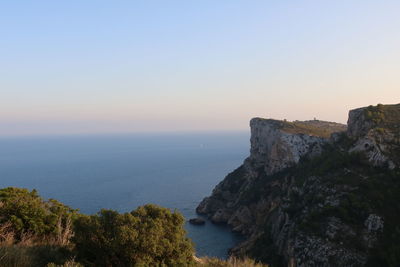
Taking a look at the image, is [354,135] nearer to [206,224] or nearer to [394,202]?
[394,202]

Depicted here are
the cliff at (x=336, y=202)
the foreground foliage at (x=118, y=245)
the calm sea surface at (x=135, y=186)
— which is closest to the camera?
the foreground foliage at (x=118, y=245)

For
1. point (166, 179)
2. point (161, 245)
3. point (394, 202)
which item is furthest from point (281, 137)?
point (161, 245)

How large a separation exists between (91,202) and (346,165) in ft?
195

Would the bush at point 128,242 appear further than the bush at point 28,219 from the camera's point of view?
No

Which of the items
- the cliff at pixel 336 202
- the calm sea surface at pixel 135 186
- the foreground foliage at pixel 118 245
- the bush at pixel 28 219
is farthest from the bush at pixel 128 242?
the calm sea surface at pixel 135 186

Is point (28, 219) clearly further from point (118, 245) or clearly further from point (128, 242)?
point (128, 242)

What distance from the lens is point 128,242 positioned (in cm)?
897

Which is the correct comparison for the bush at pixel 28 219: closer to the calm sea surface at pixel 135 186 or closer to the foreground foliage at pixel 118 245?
the foreground foliage at pixel 118 245

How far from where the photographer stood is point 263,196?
234 feet

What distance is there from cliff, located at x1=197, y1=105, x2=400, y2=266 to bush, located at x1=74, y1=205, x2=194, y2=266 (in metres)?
18.8

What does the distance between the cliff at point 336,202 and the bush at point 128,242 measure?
61.7 feet

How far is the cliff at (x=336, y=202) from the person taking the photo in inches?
1287

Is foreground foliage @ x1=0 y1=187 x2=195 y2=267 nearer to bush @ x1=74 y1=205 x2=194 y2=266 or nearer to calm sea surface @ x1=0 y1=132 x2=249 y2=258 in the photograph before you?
bush @ x1=74 y1=205 x2=194 y2=266

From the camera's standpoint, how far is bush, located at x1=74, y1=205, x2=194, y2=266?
8.92 metres
